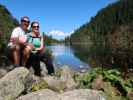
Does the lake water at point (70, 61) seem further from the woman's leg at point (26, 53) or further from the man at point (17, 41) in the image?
the man at point (17, 41)

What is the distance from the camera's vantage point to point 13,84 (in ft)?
27.6

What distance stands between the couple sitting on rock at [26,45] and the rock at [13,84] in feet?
6.88

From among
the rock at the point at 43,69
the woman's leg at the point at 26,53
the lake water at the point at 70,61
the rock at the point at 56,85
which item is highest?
the woman's leg at the point at 26,53

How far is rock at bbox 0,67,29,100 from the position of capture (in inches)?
323

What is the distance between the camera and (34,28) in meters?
11.4

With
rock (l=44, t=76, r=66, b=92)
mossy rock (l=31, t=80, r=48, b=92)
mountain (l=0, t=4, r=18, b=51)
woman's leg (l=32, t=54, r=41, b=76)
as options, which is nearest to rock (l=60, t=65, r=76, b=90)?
rock (l=44, t=76, r=66, b=92)

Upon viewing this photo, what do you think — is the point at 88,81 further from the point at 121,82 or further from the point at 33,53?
the point at 33,53

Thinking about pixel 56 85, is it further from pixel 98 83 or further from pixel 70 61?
pixel 70 61

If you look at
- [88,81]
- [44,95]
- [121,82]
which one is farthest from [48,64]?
[44,95]

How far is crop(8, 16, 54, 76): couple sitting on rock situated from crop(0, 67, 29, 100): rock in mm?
2098

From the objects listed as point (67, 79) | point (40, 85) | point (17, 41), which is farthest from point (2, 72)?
point (67, 79)

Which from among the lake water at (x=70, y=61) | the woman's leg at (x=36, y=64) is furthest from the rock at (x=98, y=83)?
the lake water at (x=70, y=61)

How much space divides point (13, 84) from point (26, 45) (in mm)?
2748

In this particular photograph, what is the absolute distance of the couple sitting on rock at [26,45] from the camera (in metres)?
10.9
